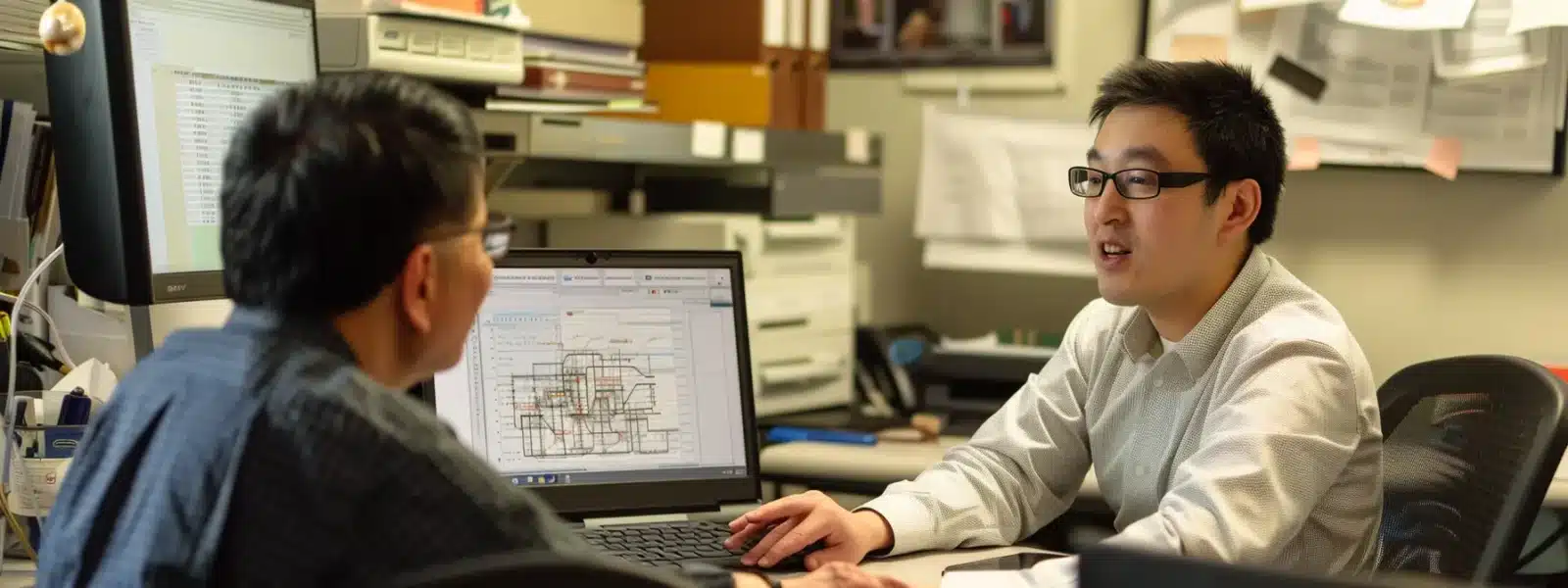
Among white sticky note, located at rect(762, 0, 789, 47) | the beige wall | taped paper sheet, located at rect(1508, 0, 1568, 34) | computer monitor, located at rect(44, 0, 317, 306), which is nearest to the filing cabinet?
white sticky note, located at rect(762, 0, 789, 47)

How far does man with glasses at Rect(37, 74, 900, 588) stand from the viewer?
0.89 meters

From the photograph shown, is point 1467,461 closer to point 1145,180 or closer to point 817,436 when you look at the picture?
point 1145,180

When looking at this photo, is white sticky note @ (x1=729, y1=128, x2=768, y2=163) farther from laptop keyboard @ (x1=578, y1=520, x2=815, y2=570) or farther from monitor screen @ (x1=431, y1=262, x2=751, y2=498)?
laptop keyboard @ (x1=578, y1=520, x2=815, y2=570)

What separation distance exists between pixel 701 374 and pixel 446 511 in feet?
2.72

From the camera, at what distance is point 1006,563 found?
1.58 meters

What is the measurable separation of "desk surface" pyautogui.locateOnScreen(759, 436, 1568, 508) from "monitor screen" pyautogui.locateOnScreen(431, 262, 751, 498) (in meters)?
Result: 0.70

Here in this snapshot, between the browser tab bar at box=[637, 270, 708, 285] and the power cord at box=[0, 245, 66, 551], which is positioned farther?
the browser tab bar at box=[637, 270, 708, 285]

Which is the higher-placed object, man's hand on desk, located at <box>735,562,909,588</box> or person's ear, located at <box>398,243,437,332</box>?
person's ear, located at <box>398,243,437,332</box>

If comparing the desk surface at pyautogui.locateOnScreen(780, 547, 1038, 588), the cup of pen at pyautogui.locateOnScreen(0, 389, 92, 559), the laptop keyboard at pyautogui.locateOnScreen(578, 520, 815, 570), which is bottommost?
the desk surface at pyautogui.locateOnScreen(780, 547, 1038, 588)

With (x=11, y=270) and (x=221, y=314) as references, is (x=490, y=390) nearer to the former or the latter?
(x=221, y=314)

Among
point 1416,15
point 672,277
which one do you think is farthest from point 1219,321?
point 1416,15

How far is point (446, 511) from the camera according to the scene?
0.91m

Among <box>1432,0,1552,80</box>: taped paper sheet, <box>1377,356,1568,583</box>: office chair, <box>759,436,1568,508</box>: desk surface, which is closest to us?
<box>1377,356,1568,583</box>: office chair

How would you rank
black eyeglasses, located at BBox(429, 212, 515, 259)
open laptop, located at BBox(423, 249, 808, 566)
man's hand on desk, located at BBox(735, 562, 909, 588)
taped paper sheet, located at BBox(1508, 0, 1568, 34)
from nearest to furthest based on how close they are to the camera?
black eyeglasses, located at BBox(429, 212, 515, 259), man's hand on desk, located at BBox(735, 562, 909, 588), open laptop, located at BBox(423, 249, 808, 566), taped paper sheet, located at BBox(1508, 0, 1568, 34)
